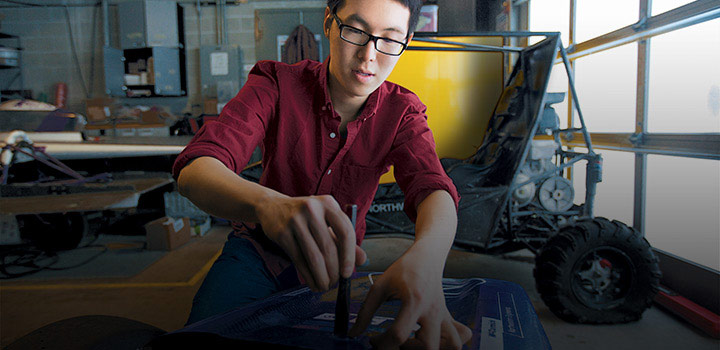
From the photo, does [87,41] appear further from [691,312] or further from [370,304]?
[691,312]

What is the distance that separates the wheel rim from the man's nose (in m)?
0.78

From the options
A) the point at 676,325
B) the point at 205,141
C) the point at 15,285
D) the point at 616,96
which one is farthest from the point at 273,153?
the point at 15,285

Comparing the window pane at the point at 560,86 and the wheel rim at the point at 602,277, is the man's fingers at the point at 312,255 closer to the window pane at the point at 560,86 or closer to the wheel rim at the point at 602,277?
the wheel rim at the point at 602,277

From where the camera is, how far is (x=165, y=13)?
3.57 m

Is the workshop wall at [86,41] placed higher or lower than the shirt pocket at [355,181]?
higher

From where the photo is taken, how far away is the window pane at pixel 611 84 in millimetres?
643

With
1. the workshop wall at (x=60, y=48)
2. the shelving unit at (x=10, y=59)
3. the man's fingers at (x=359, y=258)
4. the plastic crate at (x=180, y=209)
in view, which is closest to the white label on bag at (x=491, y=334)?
the man's fingers at (x=359, y=258)

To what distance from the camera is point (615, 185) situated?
2.45 feet

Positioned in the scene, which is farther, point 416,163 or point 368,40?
point 416,163

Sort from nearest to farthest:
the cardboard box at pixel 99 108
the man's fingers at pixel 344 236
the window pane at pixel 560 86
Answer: the man's fingers at pixel 344 236, the window pane at pixel 560 86, the cardboard box at pixel 99 108

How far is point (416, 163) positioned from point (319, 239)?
0.90 ft

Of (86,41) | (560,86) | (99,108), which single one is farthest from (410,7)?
(86,41)

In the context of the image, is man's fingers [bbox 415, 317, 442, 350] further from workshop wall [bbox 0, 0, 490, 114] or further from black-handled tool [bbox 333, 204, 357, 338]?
workshop wall [bbox 0, 0, 490, 114]

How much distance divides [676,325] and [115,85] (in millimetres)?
4307
